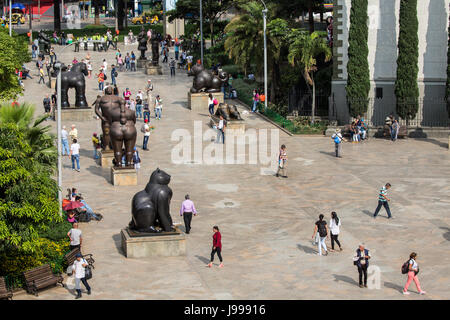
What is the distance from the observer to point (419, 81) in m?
49.2

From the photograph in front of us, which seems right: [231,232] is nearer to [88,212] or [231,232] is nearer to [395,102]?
[88,212]

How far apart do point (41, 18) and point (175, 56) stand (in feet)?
171

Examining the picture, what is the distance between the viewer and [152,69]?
65750mm

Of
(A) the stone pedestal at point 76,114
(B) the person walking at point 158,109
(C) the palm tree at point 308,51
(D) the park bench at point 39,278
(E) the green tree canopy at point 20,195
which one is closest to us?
(D) the park bench at point 39,278

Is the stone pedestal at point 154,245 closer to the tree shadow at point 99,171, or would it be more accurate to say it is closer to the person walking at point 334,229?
the person walking at point 334,229

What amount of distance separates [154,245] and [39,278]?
397 cm

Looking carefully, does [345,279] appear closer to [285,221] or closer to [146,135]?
[285,221]

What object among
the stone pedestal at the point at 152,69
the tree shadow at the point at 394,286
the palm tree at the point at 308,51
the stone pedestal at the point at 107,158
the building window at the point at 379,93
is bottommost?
the tree shadow at the point at 394,286

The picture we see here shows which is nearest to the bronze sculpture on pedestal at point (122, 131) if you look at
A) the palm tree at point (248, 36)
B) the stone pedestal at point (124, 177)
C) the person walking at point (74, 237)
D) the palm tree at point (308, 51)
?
the stone pedestal at point (124, 177)

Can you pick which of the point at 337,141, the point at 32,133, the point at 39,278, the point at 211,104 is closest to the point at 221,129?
the point at 337,141

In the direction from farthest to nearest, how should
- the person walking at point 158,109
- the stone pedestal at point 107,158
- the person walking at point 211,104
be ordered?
1. the person walking at point 211,104
2. the person walking at point 158,109
3. the stone pedestal at point 107,158

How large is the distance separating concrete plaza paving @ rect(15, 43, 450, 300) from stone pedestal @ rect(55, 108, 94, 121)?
159 centimetres

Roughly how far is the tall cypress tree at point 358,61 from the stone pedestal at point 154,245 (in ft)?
80.4

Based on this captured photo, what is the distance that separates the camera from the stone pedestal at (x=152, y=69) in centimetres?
6566
